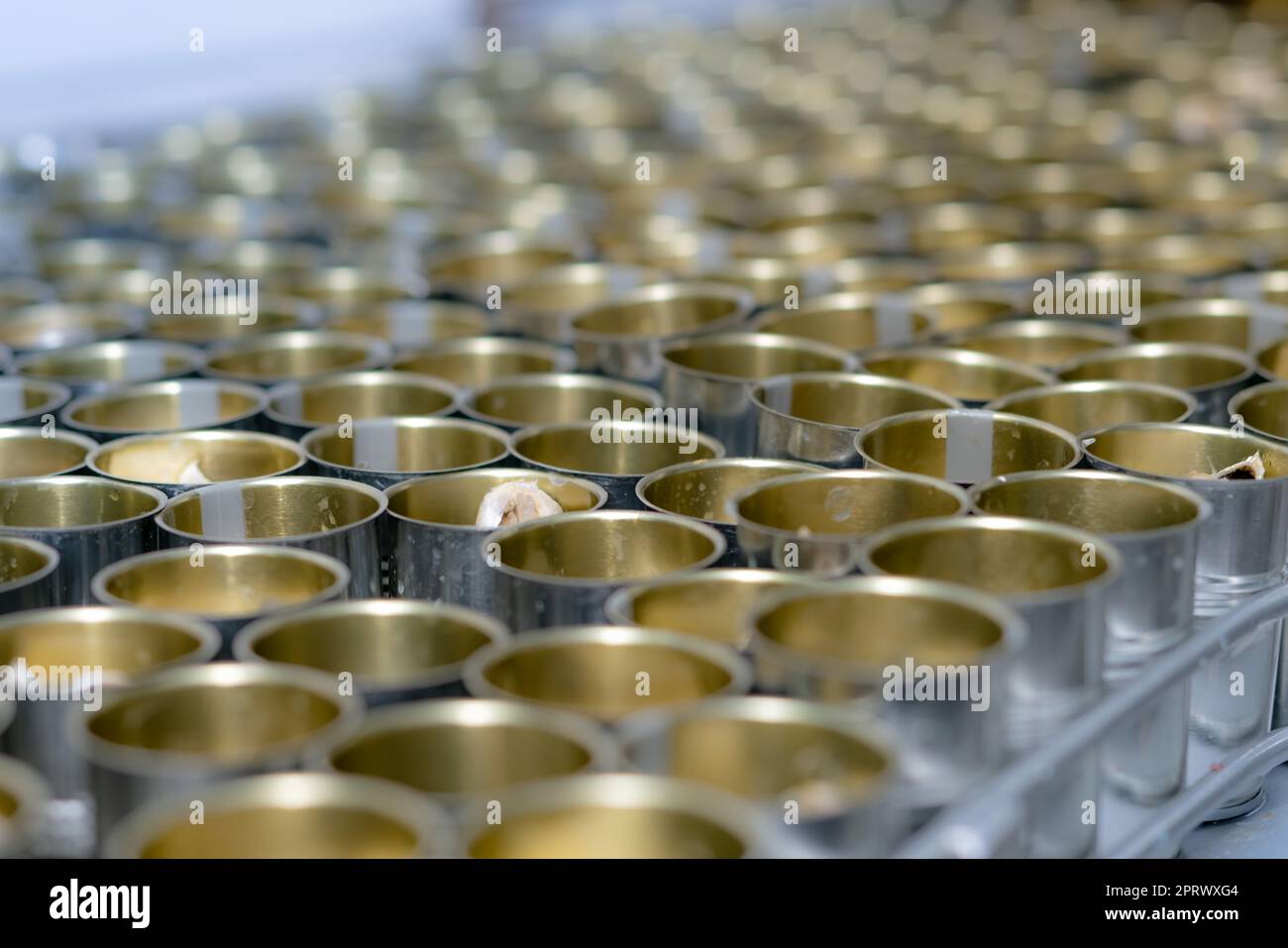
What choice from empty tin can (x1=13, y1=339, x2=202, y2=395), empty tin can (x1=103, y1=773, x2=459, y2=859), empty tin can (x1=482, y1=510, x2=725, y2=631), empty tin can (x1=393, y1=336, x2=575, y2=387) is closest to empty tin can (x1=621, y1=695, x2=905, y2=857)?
empty tin can (x1=103, y1=773, x2=459, y2=859)

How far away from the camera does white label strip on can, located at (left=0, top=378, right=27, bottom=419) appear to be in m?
1.98

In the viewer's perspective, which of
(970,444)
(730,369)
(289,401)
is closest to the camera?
(970,444)

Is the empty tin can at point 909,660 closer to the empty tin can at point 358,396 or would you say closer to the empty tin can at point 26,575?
the empty tin can at point 26,575

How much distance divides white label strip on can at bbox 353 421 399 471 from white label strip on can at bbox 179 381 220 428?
0.26 m

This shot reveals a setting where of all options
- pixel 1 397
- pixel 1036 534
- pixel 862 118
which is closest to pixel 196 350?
pixel 1 397

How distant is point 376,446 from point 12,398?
1.60 ft

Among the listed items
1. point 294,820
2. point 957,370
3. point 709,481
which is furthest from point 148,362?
point 294,820

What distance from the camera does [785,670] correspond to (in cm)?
117

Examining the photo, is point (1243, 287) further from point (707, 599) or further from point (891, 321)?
point (707, 599)

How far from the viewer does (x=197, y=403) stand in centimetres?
199

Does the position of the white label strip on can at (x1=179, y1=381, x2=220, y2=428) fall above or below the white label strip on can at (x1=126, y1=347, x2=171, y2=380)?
below

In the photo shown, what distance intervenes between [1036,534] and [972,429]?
1.15 feet

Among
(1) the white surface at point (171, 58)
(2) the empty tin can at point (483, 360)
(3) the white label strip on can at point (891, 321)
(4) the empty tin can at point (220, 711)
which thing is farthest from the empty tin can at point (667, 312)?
(1) the white surface at point (171, 58)

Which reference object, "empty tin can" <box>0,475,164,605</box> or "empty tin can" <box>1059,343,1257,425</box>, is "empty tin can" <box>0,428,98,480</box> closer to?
"empty tin can" <box>0,475,164,605</box>
